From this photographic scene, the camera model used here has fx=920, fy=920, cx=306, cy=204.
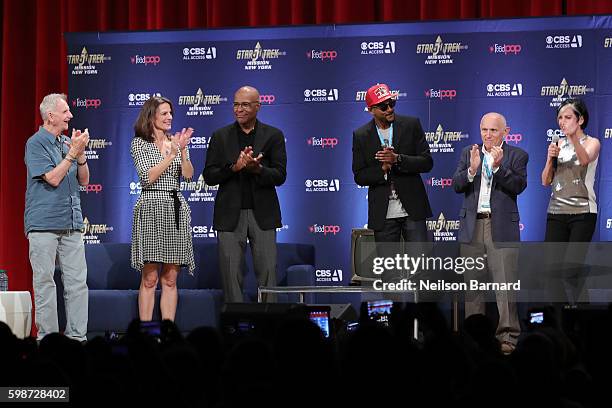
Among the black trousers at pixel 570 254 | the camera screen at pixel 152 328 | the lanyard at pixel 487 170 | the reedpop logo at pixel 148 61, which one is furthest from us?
the reedpop logo at pixel 148 61

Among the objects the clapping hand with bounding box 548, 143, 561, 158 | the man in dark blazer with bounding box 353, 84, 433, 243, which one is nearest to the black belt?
the man in dark blazer with bounding box 353, 84, 433, 243

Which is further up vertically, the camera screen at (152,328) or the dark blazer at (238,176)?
the dark blazer at (238,176)

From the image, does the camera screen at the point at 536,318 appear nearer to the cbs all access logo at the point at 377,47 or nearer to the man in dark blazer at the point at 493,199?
the man in dark blazer at the point at 493,199

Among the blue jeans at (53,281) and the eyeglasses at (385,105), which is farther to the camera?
the eyeglasses at (385,105)

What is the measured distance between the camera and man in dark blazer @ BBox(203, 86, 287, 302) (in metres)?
6.22

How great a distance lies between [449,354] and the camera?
2.46 metres

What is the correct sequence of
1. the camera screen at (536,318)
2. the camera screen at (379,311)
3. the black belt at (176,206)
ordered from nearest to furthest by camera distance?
the camera screen at (536,318) → the camera screen at (379,311) → the black belt at (176,206)

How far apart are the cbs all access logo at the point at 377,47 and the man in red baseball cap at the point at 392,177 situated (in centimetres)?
178

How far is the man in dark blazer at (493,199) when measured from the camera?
20.5 ft

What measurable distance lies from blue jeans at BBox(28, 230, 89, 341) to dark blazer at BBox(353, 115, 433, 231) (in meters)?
1.96

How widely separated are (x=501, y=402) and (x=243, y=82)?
6231mm

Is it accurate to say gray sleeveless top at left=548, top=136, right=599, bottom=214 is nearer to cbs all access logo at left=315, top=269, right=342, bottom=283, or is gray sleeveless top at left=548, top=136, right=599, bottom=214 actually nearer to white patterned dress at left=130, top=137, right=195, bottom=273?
cbs all access logo at left=315, top=269, right=342, bottom=283

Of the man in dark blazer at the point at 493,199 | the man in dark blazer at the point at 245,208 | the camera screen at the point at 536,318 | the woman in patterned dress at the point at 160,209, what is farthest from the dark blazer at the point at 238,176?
the camera screen at the point at 536,318

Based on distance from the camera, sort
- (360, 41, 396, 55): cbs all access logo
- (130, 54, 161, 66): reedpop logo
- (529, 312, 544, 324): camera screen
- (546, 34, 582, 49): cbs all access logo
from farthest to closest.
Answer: (130, 54, 161, 66): reedpop logo < (360, 41, 396, 55): cbs all access logo < (546, 34, 582, 49): cbs all access logo < (529, 312, 544, 324): camera screen
